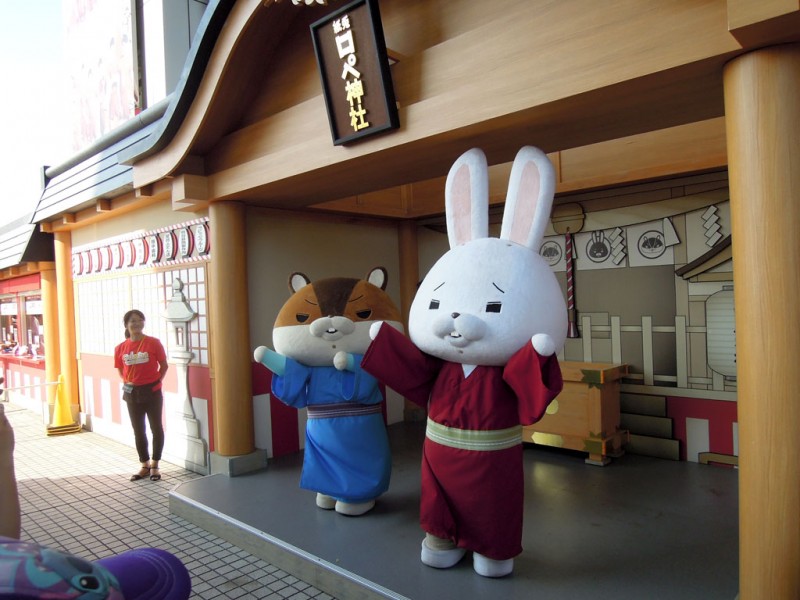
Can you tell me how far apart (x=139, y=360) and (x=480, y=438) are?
3954 mm

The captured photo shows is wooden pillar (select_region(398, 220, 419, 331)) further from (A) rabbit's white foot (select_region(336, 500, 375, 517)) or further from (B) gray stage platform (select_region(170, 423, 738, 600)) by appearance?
(A) rabbit's white foot (select_region(336, 500, 375, 517))

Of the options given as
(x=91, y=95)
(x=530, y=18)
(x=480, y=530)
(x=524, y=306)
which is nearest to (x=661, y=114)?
(x=530, y=18)

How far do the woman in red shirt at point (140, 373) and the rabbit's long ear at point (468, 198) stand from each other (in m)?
3.78

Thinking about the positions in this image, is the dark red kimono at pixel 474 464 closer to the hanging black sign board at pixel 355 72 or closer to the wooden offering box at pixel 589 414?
the hanging black sign board at pixel 355 72

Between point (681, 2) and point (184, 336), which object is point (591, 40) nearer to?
point (681, 2)

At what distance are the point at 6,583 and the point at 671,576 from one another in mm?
3225

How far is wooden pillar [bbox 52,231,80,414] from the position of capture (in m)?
8.41

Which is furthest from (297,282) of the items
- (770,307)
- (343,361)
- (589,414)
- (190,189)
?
(770,307)

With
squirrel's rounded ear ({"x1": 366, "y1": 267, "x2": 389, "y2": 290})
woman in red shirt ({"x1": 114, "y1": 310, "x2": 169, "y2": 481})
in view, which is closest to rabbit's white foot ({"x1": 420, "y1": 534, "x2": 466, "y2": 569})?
squirrel's rounded ear ({"x1": 366, "y1": 267, "x2": 389, "y2": 290})

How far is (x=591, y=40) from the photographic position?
271 cm

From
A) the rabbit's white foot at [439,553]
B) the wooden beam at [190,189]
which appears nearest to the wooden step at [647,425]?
the rabbit's white foot at [439,553]

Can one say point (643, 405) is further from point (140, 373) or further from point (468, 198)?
point (140, 373)

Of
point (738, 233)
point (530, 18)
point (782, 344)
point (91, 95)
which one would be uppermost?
point (91, 95)

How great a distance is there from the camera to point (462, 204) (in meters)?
3.34
